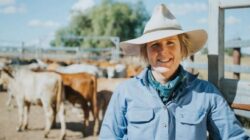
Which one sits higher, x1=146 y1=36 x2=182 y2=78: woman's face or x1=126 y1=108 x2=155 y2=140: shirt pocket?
x1=146 y1=36 x2=182 y2=78: woman's face

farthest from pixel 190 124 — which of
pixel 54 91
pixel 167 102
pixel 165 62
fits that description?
pixel 54 91

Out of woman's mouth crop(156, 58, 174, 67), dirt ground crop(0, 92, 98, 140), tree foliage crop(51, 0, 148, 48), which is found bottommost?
dirt ground crop(0, 92, 98, 140)

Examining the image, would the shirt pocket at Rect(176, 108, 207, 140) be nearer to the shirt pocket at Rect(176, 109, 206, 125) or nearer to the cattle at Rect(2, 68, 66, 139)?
the shirt pocket at Rect(176, 109, 206, 125)

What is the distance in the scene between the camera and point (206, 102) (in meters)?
2.30

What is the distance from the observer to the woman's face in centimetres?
233

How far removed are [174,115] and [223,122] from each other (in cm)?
31

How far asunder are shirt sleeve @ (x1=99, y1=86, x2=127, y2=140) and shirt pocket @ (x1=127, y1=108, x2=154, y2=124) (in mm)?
76

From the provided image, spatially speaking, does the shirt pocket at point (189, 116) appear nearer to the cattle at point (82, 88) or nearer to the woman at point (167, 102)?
the woman at point (167, 102)

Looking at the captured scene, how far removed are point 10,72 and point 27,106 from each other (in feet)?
3.92

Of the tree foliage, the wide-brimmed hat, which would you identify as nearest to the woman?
the wide-brimmed hat

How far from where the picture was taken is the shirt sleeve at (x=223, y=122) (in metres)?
2.22

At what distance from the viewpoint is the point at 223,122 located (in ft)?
7.34

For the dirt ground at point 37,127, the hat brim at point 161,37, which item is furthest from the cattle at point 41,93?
the hat brim at point 161,37

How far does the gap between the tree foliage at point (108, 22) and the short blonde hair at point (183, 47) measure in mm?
43251
